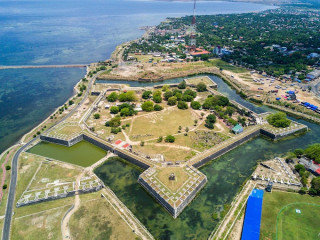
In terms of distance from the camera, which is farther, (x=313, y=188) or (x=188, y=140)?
(x=188, y=140)

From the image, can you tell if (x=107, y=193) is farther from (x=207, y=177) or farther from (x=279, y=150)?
(x=279, y=150)

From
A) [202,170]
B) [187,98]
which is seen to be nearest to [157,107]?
[187,98]

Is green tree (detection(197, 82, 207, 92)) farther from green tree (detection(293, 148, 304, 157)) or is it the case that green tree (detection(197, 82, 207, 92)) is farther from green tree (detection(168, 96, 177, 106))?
green tree (detection(293, 148, 304, 157))

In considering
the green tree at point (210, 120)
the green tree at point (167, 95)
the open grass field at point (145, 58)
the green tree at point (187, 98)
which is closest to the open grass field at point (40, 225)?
the green tree at point (210, 120)

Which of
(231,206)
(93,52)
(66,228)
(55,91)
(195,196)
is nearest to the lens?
(66,228)

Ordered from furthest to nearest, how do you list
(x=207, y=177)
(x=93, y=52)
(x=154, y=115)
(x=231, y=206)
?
(x=93, y=52) < (x=154, y=115) < (x=207, y=177) < (x=231, y=206)

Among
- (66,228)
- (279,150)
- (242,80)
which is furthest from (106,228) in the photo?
(242,80)

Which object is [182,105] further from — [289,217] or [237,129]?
[289,217]
